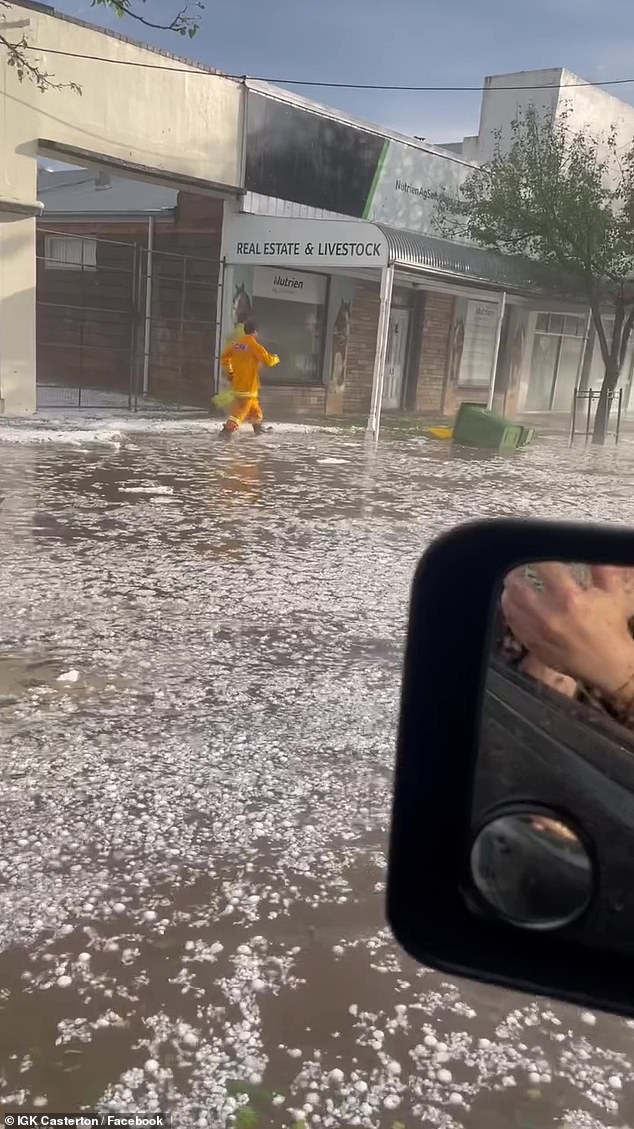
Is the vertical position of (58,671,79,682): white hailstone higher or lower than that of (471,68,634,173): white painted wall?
lower

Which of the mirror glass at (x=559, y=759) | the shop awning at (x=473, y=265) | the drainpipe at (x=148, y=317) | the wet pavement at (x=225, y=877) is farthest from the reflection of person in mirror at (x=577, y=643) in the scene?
the drainpipe at (x=148, y=317)

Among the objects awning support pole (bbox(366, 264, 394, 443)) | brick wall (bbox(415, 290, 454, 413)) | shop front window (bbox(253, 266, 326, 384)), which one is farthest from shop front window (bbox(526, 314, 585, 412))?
awning support pole (bbox(366, 264, 394, 443))

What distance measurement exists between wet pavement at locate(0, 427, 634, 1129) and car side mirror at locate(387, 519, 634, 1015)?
1.47 meters

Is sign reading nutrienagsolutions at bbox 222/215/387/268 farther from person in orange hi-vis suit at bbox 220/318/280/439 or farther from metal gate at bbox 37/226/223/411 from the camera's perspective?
person in orange hi-vis suit at bbox 220/318/280/439

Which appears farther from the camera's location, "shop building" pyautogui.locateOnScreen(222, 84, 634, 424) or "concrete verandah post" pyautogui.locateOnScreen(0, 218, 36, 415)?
"shop building" pyautogui.locateOnScreen(222, 84, 634, 424)

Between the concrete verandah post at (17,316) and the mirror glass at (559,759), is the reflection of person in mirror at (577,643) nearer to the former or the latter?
the mirror glass at (559,759)

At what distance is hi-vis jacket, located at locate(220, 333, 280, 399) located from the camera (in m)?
15.1

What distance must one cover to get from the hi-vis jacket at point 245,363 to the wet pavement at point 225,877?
8295 millimetres

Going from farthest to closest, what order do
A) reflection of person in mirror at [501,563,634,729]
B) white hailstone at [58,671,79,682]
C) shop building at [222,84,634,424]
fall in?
1. shop building at [222,84,634,424]
2. white hailstone at [58,671,79,682]
3. reflection of person in mirror at [501,563,634,729]

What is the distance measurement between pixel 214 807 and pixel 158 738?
66 centimetres

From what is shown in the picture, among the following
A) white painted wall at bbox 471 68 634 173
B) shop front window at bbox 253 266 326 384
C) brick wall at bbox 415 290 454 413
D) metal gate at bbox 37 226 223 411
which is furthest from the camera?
white painted wall at bbox 471 68 634 173

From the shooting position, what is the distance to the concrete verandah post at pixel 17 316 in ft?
49.0

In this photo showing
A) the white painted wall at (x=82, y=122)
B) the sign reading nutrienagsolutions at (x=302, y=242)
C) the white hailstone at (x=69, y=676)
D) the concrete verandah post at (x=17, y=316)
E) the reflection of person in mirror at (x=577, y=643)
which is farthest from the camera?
the sign reading nutrienagsolutions at (x=302, y=242)

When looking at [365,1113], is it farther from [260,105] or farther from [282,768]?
[260,105]
